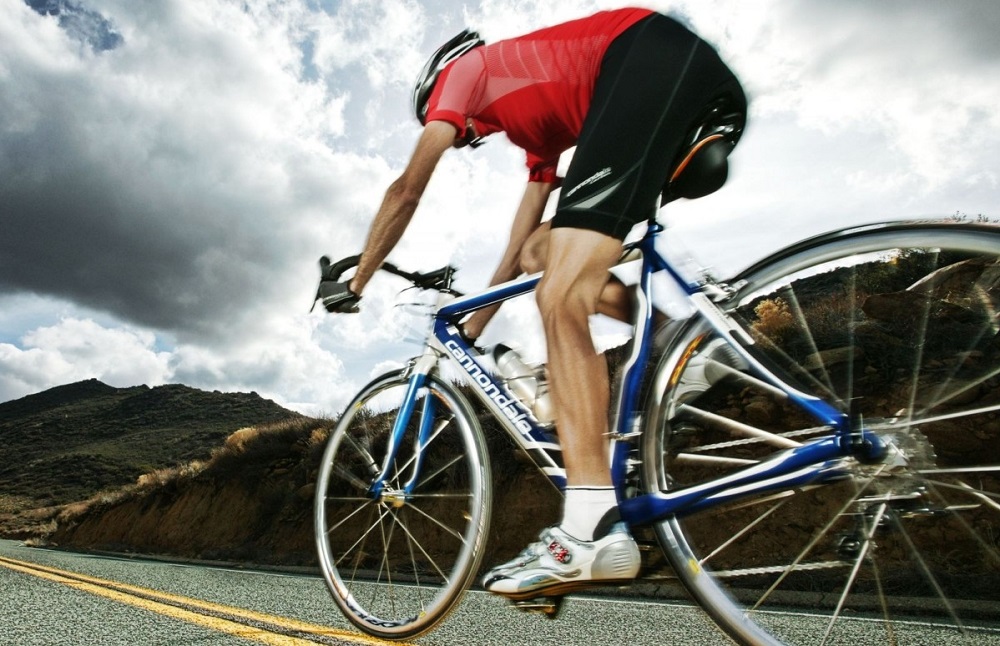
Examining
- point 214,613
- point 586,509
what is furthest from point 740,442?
point 214,613

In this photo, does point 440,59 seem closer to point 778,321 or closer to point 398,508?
point 398,508

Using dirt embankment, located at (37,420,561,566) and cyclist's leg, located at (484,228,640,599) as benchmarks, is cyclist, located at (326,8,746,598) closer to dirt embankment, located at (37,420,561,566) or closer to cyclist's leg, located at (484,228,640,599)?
cyclist's leg, located at (484,228,640,599)

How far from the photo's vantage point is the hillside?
167 ft

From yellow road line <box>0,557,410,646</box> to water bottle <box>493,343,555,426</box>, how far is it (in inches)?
45.1

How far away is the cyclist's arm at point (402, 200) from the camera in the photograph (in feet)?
8.38

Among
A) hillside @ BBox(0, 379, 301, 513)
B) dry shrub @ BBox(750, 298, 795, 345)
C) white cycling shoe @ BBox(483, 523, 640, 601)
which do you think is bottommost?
white cycling shoe @ BBox(483, 523, 640, 601)

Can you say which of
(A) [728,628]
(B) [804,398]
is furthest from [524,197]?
(A) [728,628]

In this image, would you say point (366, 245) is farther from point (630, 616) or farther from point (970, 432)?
point (970, 432)

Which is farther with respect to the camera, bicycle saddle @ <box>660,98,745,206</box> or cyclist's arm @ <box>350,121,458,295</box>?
cyclist's arm @ <box>350,121,458,295</box>

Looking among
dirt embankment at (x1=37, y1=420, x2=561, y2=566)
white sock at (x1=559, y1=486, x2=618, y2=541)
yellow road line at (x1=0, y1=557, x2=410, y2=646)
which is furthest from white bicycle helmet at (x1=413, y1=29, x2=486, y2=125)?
dirt embankment at (x1=37, y1=420, x2=561, y2=566)

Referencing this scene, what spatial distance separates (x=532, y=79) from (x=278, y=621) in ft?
8.82

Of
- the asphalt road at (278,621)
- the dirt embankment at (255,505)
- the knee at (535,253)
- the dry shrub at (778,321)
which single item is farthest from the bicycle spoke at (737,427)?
the dirt embankment at (255,505)

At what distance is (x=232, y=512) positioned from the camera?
14.3 meters

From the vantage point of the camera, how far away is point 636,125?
2262 mm
